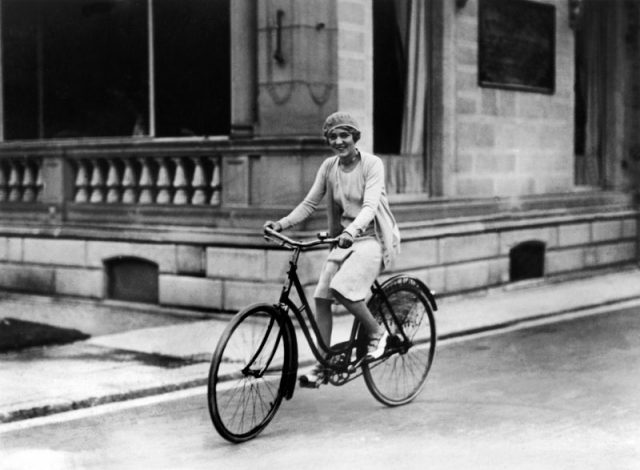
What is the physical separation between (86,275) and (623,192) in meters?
9.46

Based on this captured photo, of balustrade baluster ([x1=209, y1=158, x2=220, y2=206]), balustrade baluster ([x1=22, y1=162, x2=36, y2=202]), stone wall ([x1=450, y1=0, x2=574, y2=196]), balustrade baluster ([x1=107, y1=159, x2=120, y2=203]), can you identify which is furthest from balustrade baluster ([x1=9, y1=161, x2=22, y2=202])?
stone wall ([x1=450, y1=0, x2=574, y2=196])

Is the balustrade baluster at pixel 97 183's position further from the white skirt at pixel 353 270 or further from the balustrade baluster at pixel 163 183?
the white skirt at pixel 353 270

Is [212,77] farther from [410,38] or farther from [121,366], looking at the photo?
[121,366]

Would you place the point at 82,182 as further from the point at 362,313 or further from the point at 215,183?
the point at 362,313

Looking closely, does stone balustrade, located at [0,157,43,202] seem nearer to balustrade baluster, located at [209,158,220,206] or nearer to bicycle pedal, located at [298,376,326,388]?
balustrade baluster, located at [209,158,220,206]

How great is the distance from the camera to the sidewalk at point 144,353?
816cm

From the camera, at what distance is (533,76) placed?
1595 centimetres

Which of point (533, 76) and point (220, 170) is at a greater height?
point (533, 76)

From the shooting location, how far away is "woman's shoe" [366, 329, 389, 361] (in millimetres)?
7387

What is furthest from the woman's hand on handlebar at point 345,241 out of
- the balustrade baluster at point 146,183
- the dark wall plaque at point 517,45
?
the dark wall plaque at point 517,45

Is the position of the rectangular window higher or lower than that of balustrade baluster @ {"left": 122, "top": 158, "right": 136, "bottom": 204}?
higher

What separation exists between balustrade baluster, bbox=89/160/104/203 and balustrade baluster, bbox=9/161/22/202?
1.48 metres

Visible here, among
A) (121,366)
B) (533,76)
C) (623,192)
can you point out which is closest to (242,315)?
(121,366)

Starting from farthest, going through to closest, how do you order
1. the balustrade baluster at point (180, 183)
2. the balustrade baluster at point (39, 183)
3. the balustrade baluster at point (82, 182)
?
the balustrade baluster at point (39, 183) < the balustrade baluster at point (82, 182) < the balustrade baluster at point (180, 183)
